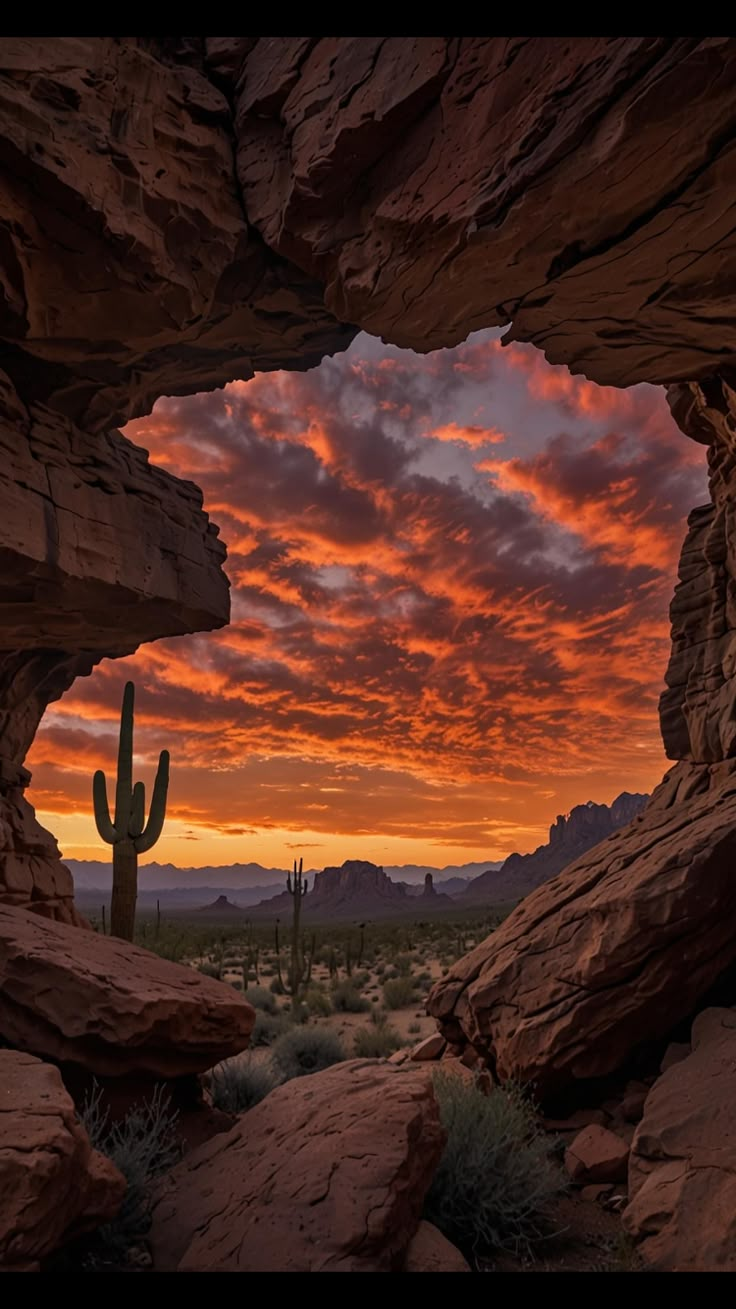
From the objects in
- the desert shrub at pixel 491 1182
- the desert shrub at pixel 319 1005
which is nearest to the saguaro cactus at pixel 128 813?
the desert shrub at pixel 319 1005

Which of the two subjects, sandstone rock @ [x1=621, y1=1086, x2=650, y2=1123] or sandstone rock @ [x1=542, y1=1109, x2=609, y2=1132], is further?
sandstone rock @ [x1=542, y1=1109, x2=609, y2=1132]

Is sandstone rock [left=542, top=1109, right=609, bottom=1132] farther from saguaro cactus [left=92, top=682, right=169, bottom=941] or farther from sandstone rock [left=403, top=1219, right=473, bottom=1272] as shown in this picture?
saguaro cactus [left=92, top=682, right=169, bottom=941]

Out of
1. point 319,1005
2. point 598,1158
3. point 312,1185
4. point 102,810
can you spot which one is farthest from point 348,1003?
point 312,1185

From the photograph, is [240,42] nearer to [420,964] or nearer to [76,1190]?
[76,1190]

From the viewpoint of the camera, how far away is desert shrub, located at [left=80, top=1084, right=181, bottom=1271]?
193 inches

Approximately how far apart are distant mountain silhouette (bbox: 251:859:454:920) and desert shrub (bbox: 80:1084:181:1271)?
11298cm

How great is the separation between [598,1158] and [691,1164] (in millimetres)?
1198

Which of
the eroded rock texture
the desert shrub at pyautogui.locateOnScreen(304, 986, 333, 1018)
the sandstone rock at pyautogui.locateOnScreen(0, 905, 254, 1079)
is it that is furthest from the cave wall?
the desert shrub at pyautogui.locateOnScreen(304, 986, 333, 1018)

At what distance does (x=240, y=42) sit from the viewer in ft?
28.2

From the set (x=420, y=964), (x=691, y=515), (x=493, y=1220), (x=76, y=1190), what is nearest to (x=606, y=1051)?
(x=493, y=1220)

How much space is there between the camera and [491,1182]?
18.3 ft

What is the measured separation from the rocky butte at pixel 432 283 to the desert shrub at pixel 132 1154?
0.28 m

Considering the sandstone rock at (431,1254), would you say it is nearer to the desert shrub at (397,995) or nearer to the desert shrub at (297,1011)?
the desert shrub at (297,1011)

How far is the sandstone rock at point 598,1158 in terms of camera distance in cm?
620
